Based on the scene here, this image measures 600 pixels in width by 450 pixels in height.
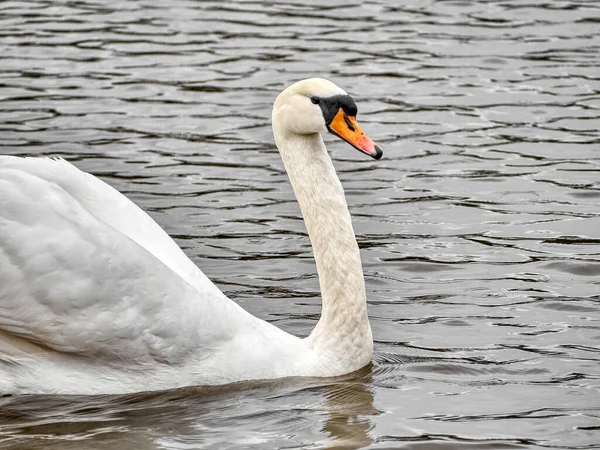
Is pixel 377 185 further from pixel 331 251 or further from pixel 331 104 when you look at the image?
pixel 331 104

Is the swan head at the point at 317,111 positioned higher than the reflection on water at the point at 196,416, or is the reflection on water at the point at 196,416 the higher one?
the swan head at the point at 317,111

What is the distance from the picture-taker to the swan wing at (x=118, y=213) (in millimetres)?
7379

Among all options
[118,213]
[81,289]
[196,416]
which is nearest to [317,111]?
[118,213]

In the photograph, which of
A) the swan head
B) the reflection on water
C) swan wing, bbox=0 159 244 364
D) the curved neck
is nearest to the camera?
the reflection on water

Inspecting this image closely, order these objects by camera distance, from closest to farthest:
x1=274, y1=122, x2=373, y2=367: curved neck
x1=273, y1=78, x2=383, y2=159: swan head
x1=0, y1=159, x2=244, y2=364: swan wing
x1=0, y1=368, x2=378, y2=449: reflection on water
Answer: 1. x1=0, y1=368, x2=378, y2=449: reflection on water
2. x1=0, y1=159, x2=244, y2=364: swan wing
3. x1=273, y1=78, x2=383, y2=159: swan head
4. x1=274, y1=122, x2=373, y2=367: curved neck

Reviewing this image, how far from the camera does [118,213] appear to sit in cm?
760

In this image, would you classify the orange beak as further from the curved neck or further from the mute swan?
the curved neck

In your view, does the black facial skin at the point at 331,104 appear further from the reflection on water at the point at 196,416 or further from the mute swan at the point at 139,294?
the reflection on water at the point at 196,416

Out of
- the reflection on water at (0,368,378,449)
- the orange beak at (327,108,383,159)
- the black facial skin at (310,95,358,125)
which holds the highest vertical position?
the black facial skin at (310,95,358,125)

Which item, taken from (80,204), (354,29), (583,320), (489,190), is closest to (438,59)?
(354,29)

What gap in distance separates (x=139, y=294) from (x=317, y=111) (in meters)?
1.32

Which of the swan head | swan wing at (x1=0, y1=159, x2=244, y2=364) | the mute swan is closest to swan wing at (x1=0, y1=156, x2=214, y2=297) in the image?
the mute swan

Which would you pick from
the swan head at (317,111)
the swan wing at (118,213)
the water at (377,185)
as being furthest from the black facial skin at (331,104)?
the water at (377,185)

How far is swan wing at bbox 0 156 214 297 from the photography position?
24.2 feet
